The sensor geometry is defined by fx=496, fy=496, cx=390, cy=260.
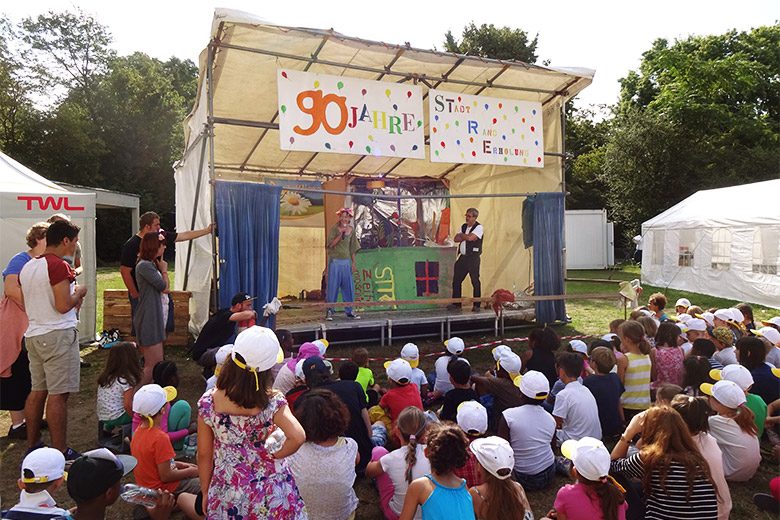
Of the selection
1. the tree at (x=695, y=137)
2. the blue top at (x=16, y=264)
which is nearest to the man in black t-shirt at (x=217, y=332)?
the blue top at (x=16, y=264)

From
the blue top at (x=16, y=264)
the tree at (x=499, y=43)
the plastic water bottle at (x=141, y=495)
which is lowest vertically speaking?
the plastic water bottle at (x=141, y=495)

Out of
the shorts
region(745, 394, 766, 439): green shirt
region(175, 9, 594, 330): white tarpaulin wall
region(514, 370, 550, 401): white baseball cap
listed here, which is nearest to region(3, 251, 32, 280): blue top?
the shorts

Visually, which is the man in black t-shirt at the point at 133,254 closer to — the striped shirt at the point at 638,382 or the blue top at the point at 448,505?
the blue top at the point at 448,505

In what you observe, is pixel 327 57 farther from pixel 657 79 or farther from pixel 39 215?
pixel 657 79

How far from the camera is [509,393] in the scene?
400cm

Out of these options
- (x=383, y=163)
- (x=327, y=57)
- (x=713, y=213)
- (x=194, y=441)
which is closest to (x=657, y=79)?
(x=713, y=213)

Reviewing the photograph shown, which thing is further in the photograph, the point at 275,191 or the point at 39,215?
the point at 275,191

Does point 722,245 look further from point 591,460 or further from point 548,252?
point 591,460

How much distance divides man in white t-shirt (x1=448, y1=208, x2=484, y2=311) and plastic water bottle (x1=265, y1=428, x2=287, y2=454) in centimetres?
702

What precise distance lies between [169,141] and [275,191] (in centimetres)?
2612

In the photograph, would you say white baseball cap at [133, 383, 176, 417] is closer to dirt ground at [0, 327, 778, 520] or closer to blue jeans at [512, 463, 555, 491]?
dirt ground at [0, 327, 778, 520]

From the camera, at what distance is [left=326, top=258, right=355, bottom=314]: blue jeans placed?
27.6ft

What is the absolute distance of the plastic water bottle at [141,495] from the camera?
9.08 feet

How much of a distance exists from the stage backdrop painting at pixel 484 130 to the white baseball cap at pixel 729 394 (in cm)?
499
